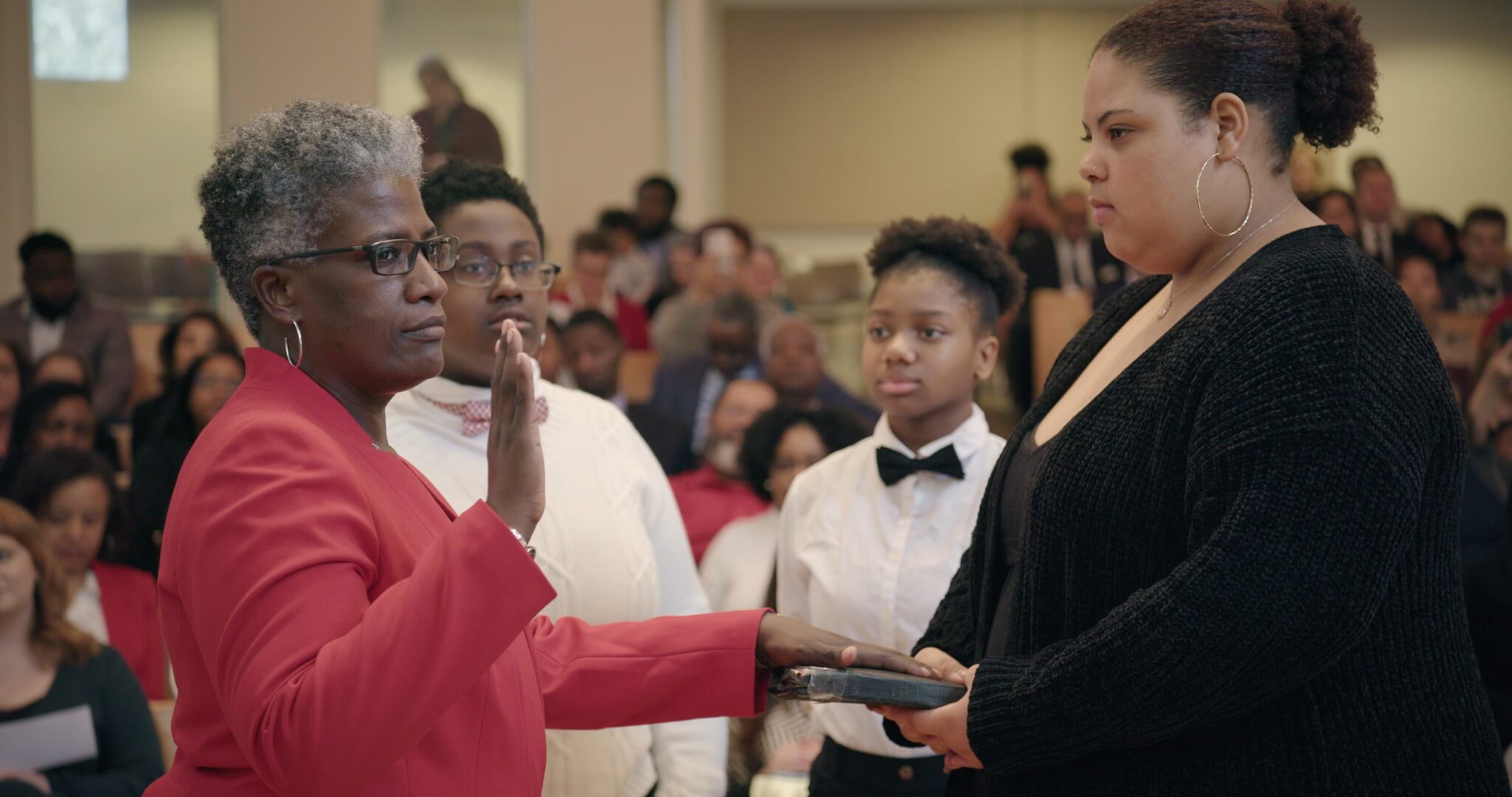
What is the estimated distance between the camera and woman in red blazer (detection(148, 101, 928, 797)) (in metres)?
1.28

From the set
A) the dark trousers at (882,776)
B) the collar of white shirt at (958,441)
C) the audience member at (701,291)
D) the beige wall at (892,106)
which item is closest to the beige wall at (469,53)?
the audience member at (701,291)

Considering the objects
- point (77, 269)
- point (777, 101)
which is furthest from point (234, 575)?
point (777, 101)

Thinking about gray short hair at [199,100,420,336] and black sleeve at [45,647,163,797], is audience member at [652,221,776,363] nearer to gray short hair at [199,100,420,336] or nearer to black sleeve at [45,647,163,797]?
black sleeve at [45,647,163,797]

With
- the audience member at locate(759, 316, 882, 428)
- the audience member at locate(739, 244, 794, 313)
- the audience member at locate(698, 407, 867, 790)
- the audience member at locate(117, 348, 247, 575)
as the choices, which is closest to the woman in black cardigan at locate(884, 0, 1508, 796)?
the audience member at locate(698, 407, 867, 790)

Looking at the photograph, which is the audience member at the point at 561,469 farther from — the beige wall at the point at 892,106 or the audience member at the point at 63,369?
the beige wall at the point at 892,106

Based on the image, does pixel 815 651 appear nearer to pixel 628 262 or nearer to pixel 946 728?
pixel 946 728

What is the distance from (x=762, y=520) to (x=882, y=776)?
6.11 ft

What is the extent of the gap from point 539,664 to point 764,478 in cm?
253

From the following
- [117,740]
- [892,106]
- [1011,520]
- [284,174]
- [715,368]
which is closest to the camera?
[284,174]

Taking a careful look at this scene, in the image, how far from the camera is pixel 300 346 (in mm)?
1536

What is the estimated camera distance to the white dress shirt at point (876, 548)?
2420 mm

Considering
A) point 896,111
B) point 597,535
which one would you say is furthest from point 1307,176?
point 597,535

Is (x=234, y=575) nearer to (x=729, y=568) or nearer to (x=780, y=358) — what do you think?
(x=729, y=568)

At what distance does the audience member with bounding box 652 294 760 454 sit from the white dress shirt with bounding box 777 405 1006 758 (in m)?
3.48
